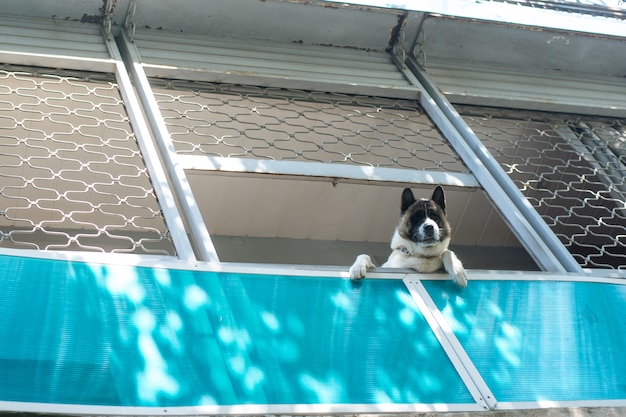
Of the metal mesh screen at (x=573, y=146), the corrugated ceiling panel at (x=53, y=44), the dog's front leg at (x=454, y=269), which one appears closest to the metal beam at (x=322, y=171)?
the metal mesh screen at (x=573, y=146)

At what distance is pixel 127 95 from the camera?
→ 5.33 meters

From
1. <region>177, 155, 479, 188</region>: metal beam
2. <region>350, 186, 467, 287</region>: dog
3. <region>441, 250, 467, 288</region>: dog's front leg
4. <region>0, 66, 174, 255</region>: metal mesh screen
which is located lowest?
<region>441, 250, 467, 288</region>: dog's front leg

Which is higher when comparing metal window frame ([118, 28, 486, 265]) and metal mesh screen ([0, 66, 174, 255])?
metal mesh screen ([0, 66, 174, 255])

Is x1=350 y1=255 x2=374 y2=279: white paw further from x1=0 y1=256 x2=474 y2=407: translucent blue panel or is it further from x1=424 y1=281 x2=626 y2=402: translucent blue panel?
x1=424 y1=281 x2=626 y2=402: translucent blue panel

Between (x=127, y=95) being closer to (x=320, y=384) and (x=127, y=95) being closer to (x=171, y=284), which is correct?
(x=171, y=284)

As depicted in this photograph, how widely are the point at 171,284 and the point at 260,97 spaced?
7.22 ft

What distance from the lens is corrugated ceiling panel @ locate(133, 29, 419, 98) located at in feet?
19.2

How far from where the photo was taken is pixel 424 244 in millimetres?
4625

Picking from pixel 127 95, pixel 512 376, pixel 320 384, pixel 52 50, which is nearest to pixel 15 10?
pixel 52 50

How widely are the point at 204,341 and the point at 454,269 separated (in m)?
1.38

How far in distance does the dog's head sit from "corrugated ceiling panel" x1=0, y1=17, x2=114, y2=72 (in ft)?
6.72

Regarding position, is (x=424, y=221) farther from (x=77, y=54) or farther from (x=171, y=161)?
(x=77, y=54)

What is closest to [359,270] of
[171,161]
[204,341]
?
[204,341]

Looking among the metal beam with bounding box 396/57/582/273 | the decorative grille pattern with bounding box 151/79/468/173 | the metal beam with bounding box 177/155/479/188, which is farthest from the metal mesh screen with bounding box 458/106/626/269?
the metal beam with bounding box 177/155/479/188
